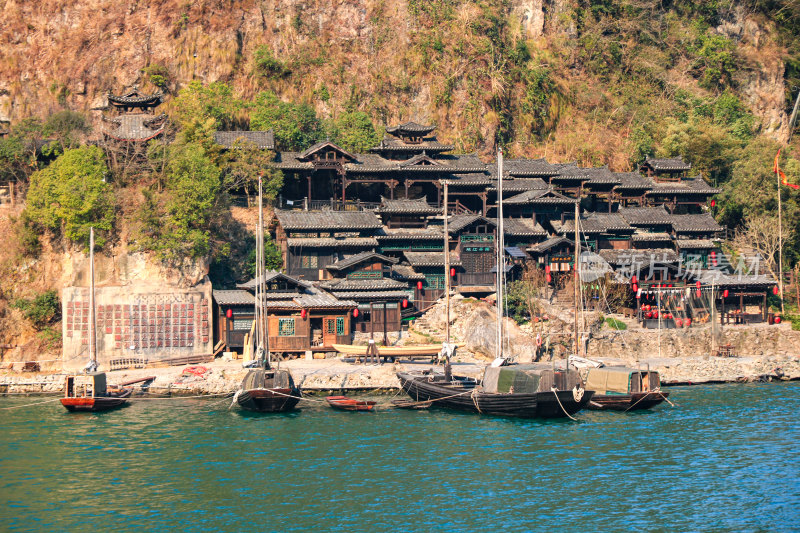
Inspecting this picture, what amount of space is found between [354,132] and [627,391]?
119 ft

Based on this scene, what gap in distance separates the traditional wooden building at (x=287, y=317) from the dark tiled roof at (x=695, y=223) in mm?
27712

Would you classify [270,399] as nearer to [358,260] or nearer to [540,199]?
[358,260]

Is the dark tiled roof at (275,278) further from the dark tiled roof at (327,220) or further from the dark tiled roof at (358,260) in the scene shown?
the dark tiled roof at (327,220)

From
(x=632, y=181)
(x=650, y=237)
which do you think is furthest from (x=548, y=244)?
(x=632, y=181)

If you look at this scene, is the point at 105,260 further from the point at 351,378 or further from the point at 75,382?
the point at 351,378

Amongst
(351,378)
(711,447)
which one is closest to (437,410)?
(351,378)

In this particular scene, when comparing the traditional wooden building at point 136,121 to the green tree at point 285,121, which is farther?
the green tree at point 285,121

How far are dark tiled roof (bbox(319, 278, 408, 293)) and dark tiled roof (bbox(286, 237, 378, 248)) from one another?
3.09 m

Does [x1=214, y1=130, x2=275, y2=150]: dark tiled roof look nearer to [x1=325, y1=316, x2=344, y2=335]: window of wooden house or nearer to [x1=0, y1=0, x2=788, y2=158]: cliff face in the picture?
[x1=0, y1=0, x2=788, y2=158]: cliff face

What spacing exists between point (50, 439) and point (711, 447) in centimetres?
2820

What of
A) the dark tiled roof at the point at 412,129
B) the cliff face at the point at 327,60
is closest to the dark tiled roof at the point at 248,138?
the dark tiled roof at the point at 412,129

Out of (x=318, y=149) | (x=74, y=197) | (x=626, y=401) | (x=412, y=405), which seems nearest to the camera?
(x=626, y=401)

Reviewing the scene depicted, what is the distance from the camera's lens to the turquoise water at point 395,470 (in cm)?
3089

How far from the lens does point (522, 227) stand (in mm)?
65625
